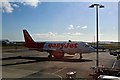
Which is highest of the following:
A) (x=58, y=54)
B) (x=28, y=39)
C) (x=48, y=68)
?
(x=28, y=39)

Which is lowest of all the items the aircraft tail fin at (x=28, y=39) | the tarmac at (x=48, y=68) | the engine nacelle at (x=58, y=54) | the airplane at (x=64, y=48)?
the tarmac at (x=48, y=68)

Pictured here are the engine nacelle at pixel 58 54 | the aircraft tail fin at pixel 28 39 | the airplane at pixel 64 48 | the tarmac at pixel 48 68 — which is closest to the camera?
the tarmac at pixel 48 68

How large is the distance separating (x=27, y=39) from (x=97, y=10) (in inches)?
1221

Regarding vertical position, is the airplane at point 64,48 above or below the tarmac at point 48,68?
above

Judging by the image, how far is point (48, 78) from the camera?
21.5m

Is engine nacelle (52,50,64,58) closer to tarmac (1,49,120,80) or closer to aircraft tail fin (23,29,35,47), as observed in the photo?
tarmac (1,49,120,80)

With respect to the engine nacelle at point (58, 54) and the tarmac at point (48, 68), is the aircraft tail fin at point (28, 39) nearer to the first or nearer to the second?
the engine nacelle at point (58, 54)

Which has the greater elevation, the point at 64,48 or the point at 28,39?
the point at 28,39

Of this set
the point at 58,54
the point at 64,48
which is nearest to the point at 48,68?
the point at 58,54

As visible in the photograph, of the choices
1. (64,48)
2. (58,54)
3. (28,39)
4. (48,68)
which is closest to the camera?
(48,68)

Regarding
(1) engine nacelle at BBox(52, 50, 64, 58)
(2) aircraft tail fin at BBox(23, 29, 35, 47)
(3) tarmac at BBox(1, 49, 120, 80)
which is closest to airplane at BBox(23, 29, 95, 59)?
(1) engine nacelle at BBox(52, 50, 64, 58)

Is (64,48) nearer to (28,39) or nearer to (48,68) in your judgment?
(28,39)

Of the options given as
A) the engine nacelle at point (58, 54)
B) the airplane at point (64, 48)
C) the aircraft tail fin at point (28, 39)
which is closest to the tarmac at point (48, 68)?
the engine nacelle at point (58, 54)

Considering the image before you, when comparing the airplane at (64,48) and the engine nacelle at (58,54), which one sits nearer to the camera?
the engine nacelle at (58,54)
